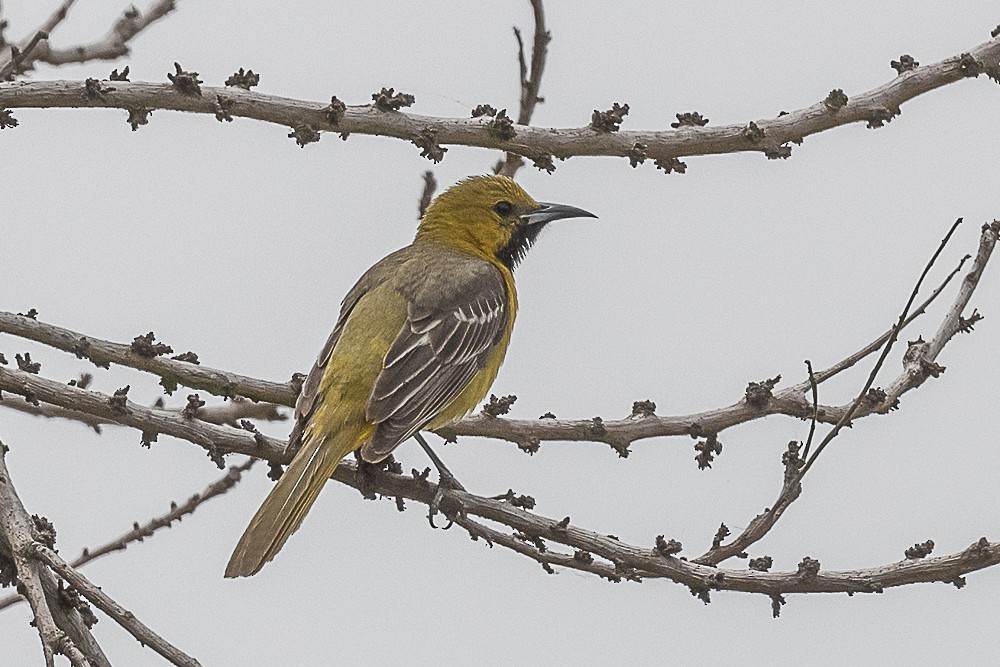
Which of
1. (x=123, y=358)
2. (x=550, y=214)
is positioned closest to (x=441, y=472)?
(x=123, y=358)

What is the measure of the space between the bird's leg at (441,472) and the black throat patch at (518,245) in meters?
1.43

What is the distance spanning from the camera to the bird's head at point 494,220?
7.33 metres

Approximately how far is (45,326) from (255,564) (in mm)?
1048

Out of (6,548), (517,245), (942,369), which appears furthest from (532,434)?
(517,245)

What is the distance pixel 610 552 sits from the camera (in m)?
4.48

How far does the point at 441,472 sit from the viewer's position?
17.7ft

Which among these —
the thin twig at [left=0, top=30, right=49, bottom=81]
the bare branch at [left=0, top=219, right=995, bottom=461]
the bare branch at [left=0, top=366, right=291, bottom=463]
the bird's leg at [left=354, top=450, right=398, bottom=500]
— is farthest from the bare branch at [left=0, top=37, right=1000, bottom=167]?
the bird's leg at [left=354, top=450, right=398, bottom=500]

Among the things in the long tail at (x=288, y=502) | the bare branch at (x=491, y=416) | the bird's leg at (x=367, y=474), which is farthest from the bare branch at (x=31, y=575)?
the bird's leg at (x=367, y=474)

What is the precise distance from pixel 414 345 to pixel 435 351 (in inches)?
3.6

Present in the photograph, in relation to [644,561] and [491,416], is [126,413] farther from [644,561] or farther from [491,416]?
[644,561]

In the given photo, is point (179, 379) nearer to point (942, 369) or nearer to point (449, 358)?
point (449, 358)

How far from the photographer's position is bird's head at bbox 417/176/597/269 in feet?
24.1

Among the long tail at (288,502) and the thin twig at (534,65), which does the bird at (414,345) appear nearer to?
the long tail at (288,502)

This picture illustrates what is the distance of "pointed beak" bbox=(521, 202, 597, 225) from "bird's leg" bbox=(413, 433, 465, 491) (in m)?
1.53
